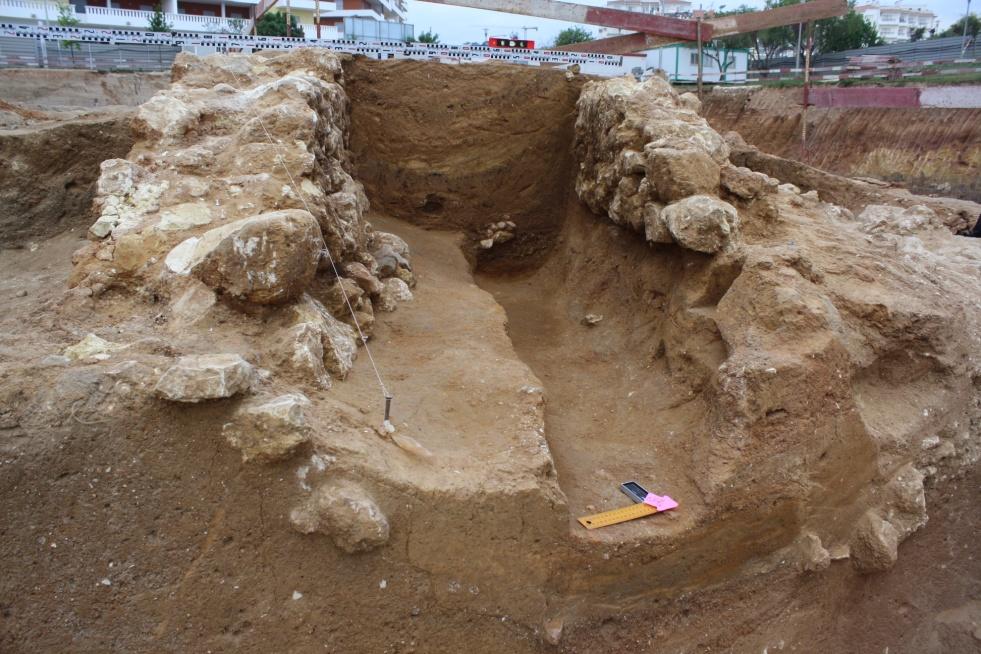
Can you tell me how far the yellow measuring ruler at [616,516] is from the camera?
137 inches

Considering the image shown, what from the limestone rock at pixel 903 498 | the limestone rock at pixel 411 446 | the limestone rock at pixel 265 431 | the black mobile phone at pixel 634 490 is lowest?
the limestone rock at pixel 903 498

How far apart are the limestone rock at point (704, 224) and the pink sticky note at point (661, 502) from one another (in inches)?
62.9

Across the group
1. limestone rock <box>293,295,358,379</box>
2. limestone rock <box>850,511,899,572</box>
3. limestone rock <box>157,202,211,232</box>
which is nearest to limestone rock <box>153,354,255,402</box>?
limestone rock <box>293,295,358,379</box>

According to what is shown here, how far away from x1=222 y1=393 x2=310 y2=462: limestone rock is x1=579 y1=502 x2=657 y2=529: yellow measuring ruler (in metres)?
1.41

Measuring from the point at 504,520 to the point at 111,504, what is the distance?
5.04ft

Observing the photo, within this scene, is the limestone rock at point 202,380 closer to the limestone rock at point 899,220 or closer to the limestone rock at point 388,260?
the limestone rock at point 388,260

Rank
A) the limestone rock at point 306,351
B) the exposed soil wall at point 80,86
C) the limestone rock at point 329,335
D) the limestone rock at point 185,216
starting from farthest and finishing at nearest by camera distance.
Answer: the exposed soil wall at point 80,86, the limestone rock at point 185,216, the limestone rock at point 329,335, the limestone rock at point 306,351

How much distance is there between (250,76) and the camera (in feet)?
18.9

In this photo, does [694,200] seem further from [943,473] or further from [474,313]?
[943,473]

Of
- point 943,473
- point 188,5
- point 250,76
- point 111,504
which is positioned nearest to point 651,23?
point 250,76

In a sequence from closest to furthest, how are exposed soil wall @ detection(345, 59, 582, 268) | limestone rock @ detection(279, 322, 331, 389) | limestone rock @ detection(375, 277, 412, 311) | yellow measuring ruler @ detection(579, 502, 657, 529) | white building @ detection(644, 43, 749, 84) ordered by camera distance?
limestone rock @ detection(279, 322, 331, 389) < yellow measuring ruler @ detection(579, 502, 657, 529) < limestone rock @ detection(375, 277, 412, 311) < exposed soil wall @ detection(345, 59, 582, 268) < white building @ detection(644, 43, 749, 84)

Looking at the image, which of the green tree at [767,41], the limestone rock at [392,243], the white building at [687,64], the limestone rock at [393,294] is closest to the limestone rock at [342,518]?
the limestone rock at [393,294]

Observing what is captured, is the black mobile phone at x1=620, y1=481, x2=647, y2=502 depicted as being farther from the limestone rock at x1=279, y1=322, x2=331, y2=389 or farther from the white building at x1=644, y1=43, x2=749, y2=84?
the white building at x1=644, y1=43, x2=749, y2=84

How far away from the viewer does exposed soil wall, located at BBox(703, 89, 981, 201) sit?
1482 cm
